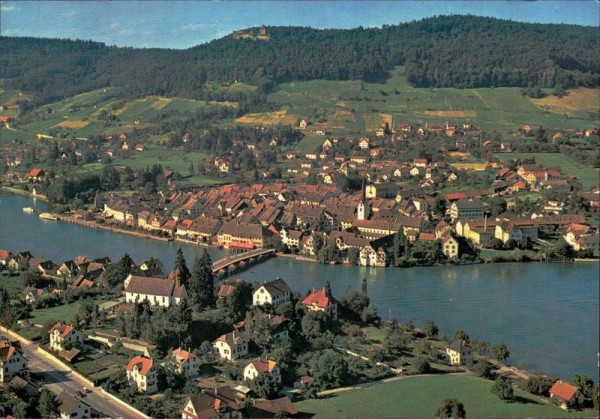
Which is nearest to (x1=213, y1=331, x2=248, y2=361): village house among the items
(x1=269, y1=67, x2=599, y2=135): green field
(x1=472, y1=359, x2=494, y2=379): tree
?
(x1=472, y1=359, x2=494, y2=379): tree

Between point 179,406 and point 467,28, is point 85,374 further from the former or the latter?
point 467,28

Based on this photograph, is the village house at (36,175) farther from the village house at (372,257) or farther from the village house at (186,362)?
the village house at (186,362)

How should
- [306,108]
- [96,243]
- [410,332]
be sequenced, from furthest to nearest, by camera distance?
1. [306,108]
2. [96,243]
3. [410,332]

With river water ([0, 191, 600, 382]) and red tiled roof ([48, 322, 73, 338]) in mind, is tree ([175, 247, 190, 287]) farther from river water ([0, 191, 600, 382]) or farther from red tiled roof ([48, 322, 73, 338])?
river water ([0, 191, 600, 382])

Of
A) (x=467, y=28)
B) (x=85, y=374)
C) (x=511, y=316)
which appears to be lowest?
(x=85, y=374)

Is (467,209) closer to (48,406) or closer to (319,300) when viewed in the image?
(319,300)

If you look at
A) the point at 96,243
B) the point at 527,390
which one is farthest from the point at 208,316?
the point at 96,243
